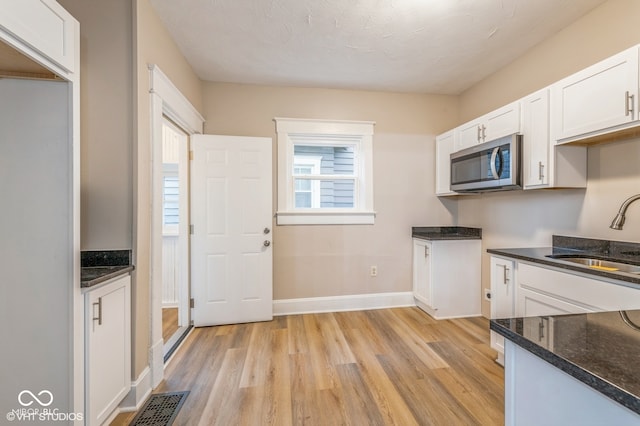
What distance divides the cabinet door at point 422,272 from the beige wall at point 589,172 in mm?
627

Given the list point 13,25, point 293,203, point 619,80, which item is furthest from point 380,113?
point 13,25

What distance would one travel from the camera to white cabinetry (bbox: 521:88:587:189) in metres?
1.96

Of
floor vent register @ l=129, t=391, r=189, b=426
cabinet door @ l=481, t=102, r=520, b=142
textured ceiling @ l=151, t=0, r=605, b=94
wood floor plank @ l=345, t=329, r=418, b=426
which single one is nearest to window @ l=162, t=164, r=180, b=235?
textured ceiling @ l=151, t=0, r=605, b=94

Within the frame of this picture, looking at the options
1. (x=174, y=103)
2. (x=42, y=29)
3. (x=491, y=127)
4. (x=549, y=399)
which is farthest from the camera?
(x=491, y=127)

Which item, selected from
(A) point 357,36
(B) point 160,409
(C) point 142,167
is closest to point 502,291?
(A) point 357,36

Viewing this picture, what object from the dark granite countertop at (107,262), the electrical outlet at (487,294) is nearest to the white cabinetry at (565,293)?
the electrical outlet at (487,294)

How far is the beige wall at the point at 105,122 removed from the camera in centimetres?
164

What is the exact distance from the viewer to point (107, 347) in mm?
1440

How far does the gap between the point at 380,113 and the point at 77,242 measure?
125 inches

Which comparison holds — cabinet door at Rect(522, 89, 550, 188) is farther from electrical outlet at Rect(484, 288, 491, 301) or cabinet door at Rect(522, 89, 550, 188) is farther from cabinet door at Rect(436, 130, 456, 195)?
electrical outlet at Rect(484, 288, 491, 301)

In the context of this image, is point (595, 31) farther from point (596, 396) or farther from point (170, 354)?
point (170, 354)

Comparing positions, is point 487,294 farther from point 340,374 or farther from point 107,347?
point 107,347

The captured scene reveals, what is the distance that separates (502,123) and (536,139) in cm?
39

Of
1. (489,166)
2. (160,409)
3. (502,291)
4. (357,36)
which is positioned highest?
(357,36)
